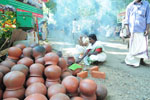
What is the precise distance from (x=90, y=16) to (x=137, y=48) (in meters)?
21.2

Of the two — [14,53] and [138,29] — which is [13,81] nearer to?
[14,53]

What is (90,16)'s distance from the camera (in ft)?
78.3

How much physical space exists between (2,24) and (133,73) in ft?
13.3

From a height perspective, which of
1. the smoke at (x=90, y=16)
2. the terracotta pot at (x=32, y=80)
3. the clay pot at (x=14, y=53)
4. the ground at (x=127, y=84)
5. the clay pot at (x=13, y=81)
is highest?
the smoke at (x=90, y=16)

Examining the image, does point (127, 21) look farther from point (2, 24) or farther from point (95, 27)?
point (95, 27)

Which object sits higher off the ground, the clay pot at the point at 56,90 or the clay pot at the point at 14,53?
the clay pot at the point at 14,53

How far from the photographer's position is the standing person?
3607mm

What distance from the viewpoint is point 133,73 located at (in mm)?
3227

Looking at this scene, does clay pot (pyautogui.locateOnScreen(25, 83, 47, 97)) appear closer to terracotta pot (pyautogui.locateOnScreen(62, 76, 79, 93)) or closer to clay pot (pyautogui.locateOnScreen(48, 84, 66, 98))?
clay pot (pyautogui.locateOnScreen(48, 84, 66, 98))

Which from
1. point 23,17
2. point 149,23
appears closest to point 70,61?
point 149,23

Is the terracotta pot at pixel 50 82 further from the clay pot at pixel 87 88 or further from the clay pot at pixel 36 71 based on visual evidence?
the clay pot at pixel 87 88

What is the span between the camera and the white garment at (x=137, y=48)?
3715 millimetres

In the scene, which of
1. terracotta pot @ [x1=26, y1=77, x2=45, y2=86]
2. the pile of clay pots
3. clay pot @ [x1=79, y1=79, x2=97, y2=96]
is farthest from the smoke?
clay pot @ [x1=79, y1=79, x2=97, y2=96]

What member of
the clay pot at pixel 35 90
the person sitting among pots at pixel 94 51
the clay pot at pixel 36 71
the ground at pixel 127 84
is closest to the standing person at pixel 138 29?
the ground at pixel 127 84
